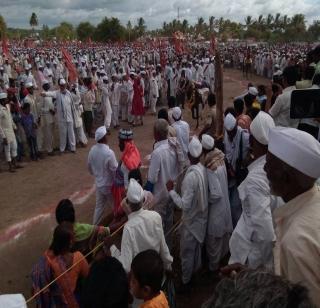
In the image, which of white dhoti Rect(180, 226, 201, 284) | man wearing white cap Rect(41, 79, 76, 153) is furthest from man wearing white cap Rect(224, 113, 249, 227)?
man wearing white cap Rect(41, 79, 76, 153)

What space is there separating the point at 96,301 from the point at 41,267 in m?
1.13

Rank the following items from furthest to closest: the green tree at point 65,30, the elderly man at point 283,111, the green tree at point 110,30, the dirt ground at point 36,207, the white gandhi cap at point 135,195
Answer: the green tree at point 65,30 < the green tree at point 110,30 < the elderly man at point 283,111 < the dirt ground at point 36,207 < the white gandhi cap at point 135,195

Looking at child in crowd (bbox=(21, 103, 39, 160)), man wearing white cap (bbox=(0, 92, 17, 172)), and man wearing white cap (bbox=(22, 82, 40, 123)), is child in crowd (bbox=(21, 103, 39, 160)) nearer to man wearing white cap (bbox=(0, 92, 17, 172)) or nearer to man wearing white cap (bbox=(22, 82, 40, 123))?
man wearing white cap (bbox=(0, 92, 17, 172))

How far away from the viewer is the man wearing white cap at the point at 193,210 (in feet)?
13.9

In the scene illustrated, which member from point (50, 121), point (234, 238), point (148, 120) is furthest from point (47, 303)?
point (148, 120)

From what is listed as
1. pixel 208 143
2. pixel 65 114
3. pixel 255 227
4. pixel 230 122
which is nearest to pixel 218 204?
pixel 208 143

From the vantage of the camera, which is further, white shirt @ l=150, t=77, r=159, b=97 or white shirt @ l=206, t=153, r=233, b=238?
white shirt @ l=150, t=77, r=159, b=97

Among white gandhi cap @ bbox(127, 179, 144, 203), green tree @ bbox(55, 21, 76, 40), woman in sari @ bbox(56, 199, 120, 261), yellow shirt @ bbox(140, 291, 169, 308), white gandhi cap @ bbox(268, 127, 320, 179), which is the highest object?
white gandhi cap @ bbox(268, 127, 320, 179)

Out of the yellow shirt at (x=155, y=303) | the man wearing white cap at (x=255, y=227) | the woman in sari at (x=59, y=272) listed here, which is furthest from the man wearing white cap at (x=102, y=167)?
the yellow shirt at (x=155, y=303)

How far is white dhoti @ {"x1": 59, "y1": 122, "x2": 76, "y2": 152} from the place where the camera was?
10102 mm

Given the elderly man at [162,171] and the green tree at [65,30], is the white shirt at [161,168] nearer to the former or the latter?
the elderly man at [162,171]

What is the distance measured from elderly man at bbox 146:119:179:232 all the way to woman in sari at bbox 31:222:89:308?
2005mm

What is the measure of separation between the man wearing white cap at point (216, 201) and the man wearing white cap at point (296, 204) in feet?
7.94

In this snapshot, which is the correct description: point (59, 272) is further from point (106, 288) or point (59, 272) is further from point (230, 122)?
point (230, 122)
